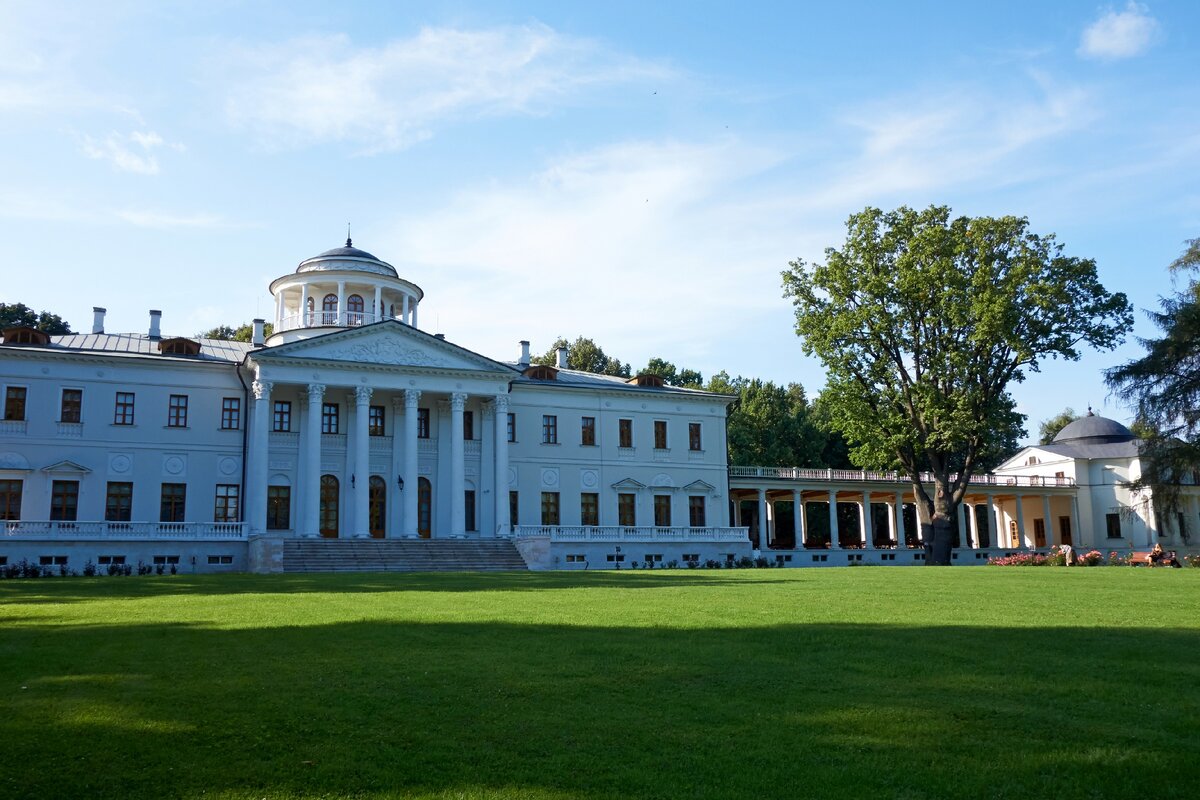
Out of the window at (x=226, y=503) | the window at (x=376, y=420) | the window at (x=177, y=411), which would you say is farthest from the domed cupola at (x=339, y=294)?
the window at (x=226, y=503)

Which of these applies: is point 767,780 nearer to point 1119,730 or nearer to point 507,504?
point 1119,730

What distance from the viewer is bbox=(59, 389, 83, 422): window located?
130 feet

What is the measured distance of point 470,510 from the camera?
4534cm

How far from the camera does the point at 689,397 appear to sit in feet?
166

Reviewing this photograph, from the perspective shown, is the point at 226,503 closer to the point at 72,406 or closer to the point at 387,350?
the point at 72,406

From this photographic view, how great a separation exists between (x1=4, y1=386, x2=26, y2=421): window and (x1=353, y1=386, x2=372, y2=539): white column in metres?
12.7

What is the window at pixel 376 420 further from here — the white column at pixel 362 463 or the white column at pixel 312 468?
the white column at pixel 312 468

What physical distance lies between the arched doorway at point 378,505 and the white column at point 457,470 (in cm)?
301

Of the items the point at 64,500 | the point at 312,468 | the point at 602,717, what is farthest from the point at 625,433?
the point at 602,717

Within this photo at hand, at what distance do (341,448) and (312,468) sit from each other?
2.60 metres

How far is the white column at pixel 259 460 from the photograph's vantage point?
39.6 meters

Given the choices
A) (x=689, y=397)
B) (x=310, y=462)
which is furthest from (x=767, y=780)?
(x=689, y=397)

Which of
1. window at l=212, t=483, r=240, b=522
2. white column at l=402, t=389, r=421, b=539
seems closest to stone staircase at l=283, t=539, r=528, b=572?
white column at l=402, t=389, r=421, b=539

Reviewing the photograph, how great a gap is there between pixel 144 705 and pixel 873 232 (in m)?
41.6
